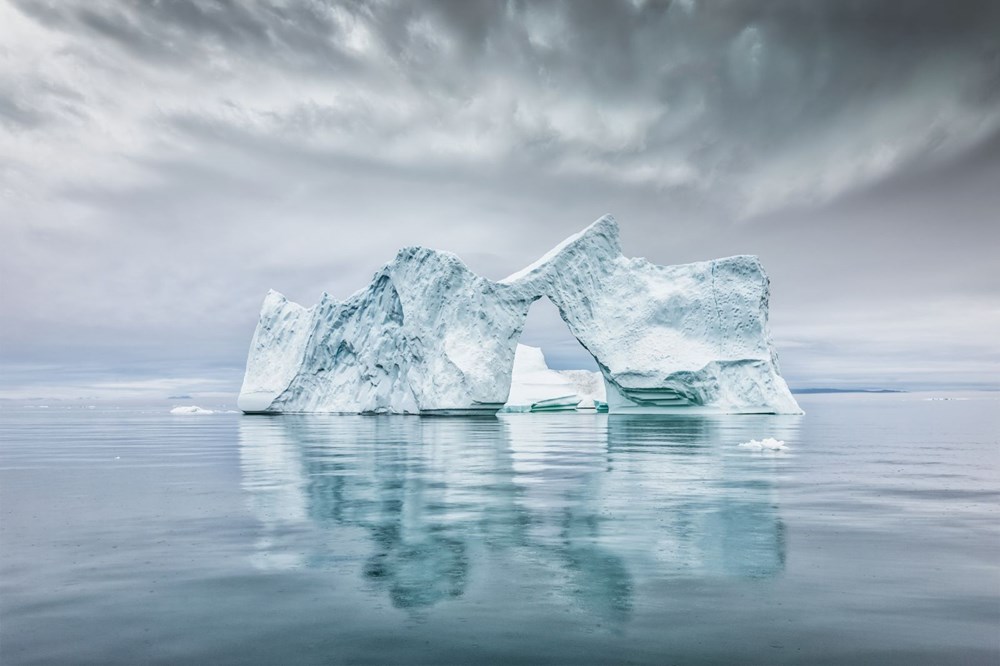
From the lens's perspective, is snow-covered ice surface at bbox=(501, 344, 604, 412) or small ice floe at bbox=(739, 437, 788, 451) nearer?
small ice floe at bbox=(739, 437, 788, 451)

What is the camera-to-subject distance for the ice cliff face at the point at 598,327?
34938 mm

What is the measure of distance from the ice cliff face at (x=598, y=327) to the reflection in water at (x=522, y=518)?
19240 millimetres

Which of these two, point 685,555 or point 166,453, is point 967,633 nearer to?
point 685,555

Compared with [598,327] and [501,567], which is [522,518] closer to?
[501,567]

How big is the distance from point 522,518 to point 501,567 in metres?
2.18

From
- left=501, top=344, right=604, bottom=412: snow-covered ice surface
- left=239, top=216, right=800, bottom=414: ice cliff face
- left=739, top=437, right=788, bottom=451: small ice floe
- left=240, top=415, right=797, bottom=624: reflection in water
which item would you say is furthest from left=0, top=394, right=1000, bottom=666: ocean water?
left=501, top=344, right=604, bottom=412: snow-covered ice surface

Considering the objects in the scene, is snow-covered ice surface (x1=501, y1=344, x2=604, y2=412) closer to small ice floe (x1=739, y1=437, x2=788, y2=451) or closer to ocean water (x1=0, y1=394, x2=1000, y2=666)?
small ice floe (x1=739, y1=437, x2=788, y2=451)

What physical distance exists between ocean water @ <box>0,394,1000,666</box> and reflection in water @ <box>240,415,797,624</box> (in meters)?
0.04

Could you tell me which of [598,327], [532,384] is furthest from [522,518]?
[532,384]

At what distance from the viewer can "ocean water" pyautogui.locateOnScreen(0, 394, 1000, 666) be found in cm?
413

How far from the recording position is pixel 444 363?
35.2 meters

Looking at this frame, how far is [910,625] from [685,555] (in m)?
2.04

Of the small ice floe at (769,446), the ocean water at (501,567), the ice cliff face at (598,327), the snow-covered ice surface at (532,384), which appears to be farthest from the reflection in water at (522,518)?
the snow-covered ice surface at (532,384)

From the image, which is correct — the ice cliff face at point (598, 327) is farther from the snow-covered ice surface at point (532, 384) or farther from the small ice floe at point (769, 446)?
the small ice floe at point (769, 446)
